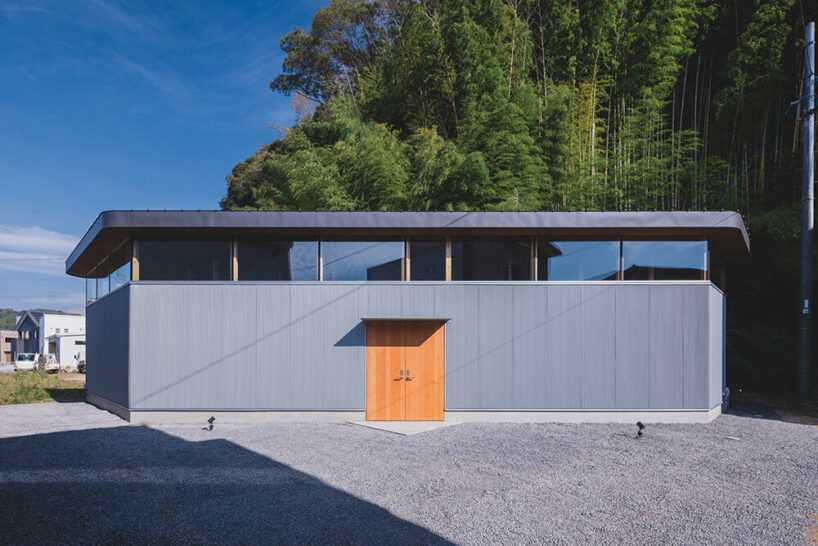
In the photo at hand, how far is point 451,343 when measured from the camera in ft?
24.1

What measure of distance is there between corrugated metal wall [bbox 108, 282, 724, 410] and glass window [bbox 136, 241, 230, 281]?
204 mm

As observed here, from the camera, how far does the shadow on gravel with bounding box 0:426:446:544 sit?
11.2 ft

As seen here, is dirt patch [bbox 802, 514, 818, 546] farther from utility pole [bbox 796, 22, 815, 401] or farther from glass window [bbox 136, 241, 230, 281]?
utility pole [bbox 796, 22, 815, 401]

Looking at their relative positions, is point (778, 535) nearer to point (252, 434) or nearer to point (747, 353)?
point (252, 434)

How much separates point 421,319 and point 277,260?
253 centimetres

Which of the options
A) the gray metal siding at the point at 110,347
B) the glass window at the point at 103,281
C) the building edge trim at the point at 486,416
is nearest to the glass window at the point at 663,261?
the building edge trim at the point at 486,416

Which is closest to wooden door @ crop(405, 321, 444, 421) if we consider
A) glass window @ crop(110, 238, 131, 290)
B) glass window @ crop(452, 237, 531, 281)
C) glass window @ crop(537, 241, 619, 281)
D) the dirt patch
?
glass window @ crop(452, 237, 531, 281)

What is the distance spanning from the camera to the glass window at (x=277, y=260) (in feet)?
24.3

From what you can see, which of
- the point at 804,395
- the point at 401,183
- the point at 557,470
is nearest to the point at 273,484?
the point at 557,470

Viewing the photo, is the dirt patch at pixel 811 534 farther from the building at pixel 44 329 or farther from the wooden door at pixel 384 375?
the building at pixel 44 329

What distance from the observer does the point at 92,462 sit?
521 centimetres

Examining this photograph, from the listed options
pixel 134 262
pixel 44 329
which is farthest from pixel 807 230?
pixel 44 329

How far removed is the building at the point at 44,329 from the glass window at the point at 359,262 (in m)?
39.7

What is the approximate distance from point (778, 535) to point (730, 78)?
526 inches
